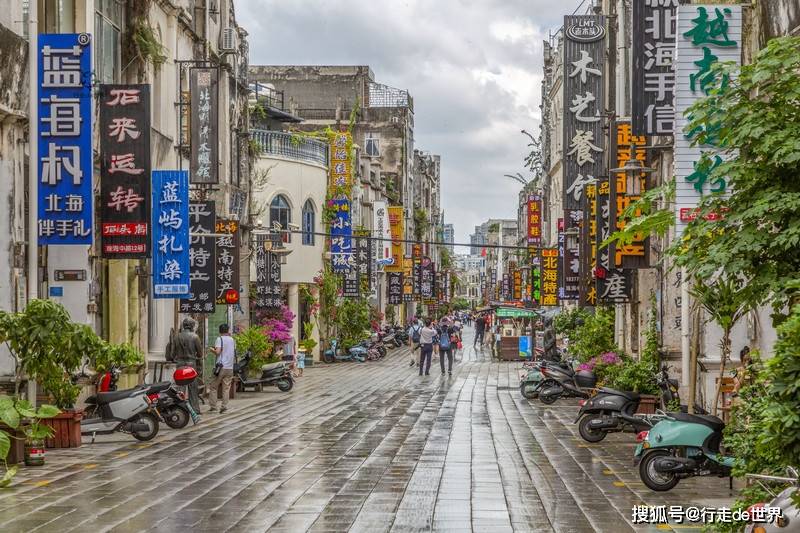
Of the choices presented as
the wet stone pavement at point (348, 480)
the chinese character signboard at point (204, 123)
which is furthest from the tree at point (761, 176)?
the chinese character signboard at point (204, 123)

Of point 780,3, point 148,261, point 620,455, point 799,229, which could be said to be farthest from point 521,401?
point 799,229

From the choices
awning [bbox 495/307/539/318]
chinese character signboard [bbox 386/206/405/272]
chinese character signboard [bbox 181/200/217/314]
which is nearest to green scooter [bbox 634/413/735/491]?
chinese character signboard [bbox 181/200/217/314]

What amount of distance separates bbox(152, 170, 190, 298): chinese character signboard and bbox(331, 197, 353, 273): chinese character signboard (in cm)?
2503

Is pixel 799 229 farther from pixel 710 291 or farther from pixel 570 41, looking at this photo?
pixel 570 41

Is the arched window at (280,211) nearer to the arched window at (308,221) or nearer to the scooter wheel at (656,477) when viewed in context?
the arched window at (308,221)

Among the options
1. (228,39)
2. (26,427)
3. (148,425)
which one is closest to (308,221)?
(228,39)

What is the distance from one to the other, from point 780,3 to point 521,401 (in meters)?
13.2

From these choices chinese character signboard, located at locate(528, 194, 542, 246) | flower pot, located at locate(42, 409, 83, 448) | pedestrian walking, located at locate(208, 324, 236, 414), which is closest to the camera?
flower pot, located at locate(42, 409, 83, 448)

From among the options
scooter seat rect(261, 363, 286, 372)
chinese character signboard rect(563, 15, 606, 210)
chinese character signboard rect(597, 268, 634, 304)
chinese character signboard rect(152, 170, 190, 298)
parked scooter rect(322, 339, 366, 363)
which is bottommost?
parked scooter rect(322, 339, 366, 363)

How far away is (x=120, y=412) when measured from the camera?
1727 cm

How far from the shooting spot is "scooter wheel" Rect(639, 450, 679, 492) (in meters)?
12.7

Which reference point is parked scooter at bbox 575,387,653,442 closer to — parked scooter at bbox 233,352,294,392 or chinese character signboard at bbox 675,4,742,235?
chinese character signboard at bbox 675,4,742,235

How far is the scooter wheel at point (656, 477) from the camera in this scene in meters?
12.7

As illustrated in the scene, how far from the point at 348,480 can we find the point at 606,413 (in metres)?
5.61
